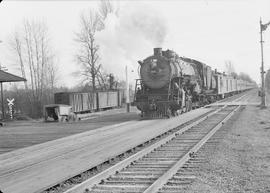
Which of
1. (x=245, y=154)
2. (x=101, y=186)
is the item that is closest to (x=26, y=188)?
(x=101, y=186)

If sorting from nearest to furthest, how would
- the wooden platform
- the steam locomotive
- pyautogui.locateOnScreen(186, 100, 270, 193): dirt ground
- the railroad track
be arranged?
pyautogui.locateOnScreen(186, 100, 270, 193): dirt ground < the railroad track < the wooden platform < the steam locomotive

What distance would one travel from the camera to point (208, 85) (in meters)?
33.5

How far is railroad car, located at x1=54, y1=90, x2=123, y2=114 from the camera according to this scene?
3088 centimetres

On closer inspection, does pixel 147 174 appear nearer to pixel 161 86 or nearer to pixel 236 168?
pixel 236 168

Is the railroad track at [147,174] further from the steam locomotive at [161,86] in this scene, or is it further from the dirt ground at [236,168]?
the steam locomotive at [161,86]

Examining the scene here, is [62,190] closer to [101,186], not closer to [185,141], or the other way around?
[101,186]

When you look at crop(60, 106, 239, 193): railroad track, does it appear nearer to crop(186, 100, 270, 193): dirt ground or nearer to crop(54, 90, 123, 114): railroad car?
crop(186, 100, 270, 193): dirt ground

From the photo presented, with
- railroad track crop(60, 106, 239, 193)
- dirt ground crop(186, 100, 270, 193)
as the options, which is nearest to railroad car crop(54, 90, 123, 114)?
dirt ground crop(186, 100, 270, 193)

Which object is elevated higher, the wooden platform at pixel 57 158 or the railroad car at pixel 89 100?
the railroad car at pixel 89 100

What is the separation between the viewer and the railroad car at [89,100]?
101 feet

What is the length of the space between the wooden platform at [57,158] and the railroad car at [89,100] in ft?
49.7

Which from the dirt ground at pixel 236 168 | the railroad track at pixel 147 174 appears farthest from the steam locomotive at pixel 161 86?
the railroad track at pixel 147 174

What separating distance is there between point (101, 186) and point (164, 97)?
16388mm

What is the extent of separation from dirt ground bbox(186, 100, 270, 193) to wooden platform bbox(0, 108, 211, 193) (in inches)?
106
